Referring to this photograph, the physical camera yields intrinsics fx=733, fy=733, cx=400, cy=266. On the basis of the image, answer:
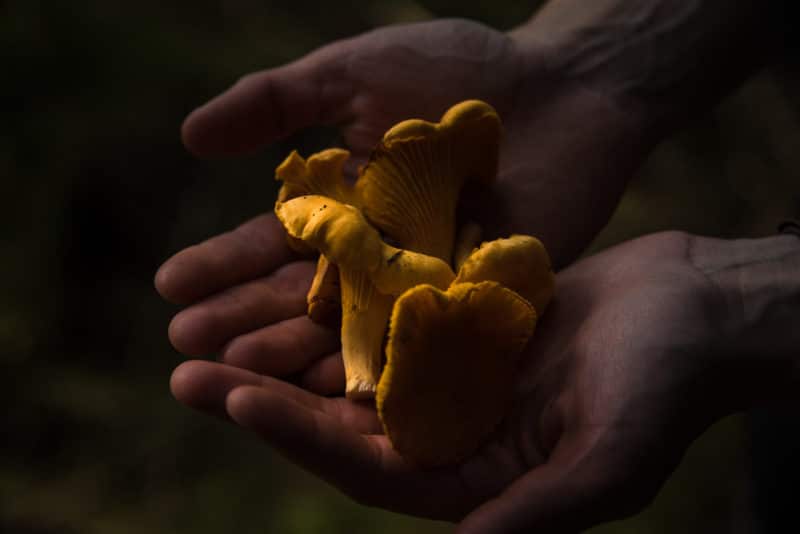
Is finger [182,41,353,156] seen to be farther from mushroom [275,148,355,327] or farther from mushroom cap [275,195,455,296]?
mushroom cap [275,195,455,296]

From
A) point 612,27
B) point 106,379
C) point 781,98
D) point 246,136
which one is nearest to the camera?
point 246,136

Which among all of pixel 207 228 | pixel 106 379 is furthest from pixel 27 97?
pixel 106 379

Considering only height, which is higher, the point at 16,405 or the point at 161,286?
the point at 161,286

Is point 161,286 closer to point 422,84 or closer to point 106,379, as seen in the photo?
point 422,84

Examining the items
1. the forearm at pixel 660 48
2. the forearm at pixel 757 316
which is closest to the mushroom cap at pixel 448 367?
the forearm at pixel 757 316

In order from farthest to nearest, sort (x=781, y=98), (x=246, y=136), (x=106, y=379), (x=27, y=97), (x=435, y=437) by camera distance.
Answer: (x=781, y=98)
(x=27, y=97)
(x=106, y=379)
(x=246, y=136)
(x=435, y=437)
